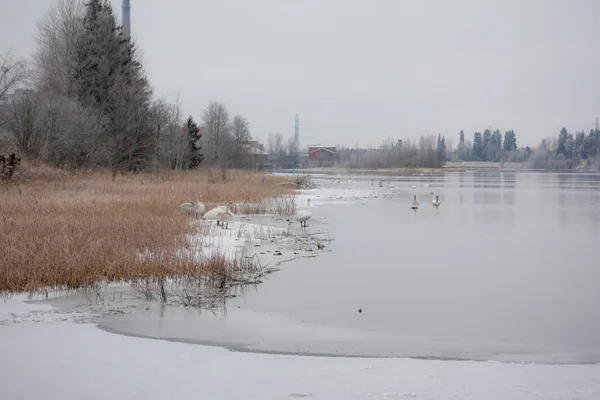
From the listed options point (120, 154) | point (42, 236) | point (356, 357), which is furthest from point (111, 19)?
point (356, 357)

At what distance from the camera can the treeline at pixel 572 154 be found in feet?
416

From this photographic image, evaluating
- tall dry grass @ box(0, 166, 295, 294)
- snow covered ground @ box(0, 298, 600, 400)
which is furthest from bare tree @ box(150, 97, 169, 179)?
snow covered ground @ box(0, 298, 600, 400)

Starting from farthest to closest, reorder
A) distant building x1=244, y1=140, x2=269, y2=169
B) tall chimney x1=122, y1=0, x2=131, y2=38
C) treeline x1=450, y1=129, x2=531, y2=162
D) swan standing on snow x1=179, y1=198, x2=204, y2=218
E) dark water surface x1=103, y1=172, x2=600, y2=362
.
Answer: treeline x1=450, y1=129, x2=531, y2=162 < distant building x1=244, y1=140, x2=269, y2=169 < tall chimney x1=122, y1=0, x2=131, y2=38 < swan standing on snow x1=179, y1=198, x2=204, y2=218 < dark water surface x1=103, y1=172, x2=600, y2=362

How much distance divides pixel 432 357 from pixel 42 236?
790 centimetres

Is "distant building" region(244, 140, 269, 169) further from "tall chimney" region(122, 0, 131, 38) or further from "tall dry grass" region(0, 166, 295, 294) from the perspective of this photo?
"tall dry grass" region(0, 166, 295, 294)

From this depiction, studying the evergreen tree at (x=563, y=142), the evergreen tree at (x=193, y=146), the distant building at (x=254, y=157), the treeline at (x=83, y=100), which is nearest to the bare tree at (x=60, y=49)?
the treeline at (x=83, y=100)

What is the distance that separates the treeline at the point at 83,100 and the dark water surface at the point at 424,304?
2008cm

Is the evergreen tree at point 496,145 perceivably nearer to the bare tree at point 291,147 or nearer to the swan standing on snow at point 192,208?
the bare tree at point 291,147

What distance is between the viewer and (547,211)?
25250 millimetres

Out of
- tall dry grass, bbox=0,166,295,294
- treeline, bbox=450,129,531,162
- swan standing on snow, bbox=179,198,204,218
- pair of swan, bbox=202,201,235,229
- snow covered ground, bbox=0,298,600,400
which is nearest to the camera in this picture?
snow covered ground, bbox=0,298,600,400

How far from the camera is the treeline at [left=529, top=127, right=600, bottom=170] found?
126681 millimetres

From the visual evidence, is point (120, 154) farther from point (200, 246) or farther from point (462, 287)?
point (462, 287)

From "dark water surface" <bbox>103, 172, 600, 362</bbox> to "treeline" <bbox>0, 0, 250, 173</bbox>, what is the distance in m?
20.1

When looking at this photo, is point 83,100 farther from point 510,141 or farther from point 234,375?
point 510,141
